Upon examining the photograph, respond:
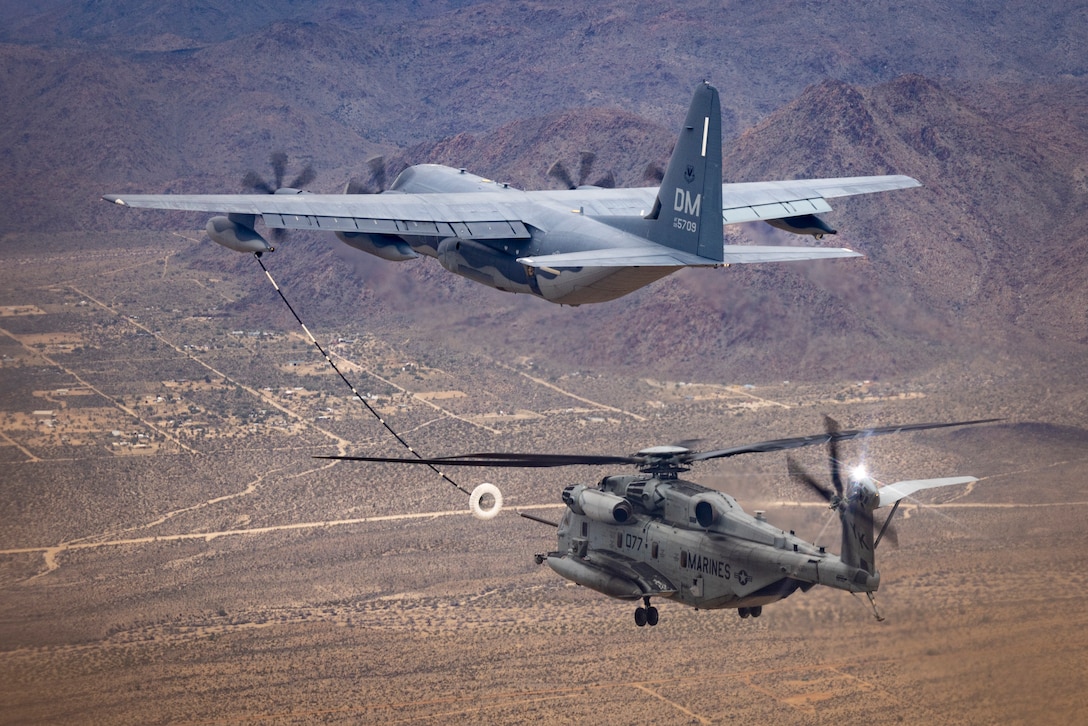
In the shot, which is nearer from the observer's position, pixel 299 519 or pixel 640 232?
pixel 640 232

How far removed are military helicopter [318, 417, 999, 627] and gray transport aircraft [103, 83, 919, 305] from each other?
9.21 meters

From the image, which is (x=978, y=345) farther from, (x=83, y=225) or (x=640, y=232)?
(x=83, y=225)

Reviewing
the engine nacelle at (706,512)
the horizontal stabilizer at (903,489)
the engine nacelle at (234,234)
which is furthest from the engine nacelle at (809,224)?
the horizontal stabilizer at (903,489)

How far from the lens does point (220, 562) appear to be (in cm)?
8850

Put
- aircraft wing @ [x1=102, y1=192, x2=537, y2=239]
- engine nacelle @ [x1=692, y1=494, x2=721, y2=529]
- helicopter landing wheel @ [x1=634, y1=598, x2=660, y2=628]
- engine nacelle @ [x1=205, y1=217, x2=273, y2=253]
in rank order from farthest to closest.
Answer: aircraft wing @ [x1=102, y1=192, x2=537, y2=239] → engine nacelle @ [x1=205, y1=217, x2=273, y2=253] → helicopter landing wheel @ [x1=634, y1=598, x2=660, y2=628] → engine nacelle @ [x1=692, y1=494, x2=721, y2=529]

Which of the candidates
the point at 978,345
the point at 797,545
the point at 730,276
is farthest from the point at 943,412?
the point at 797,545

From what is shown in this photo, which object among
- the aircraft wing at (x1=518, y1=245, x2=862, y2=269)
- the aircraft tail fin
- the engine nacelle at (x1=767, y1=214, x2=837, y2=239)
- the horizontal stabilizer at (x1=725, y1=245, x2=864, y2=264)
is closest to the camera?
the aircraft wing at (x1=518, y1=245, x2=862, y2=269)

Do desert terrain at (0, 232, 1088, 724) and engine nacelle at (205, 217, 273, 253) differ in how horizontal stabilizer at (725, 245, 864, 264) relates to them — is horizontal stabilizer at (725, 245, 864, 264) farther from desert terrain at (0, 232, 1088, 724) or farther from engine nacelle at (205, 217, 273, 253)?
engine nacelle at (205, 217, 273, 253)

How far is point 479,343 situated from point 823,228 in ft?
196

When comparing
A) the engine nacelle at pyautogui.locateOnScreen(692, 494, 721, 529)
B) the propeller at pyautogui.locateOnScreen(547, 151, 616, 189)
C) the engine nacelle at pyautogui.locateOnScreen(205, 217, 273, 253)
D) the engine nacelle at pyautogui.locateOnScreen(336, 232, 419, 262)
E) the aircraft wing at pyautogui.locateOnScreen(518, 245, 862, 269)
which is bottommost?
the engine nacelle at pyautogui.locateOnScreen(692, 494, 721, 529)

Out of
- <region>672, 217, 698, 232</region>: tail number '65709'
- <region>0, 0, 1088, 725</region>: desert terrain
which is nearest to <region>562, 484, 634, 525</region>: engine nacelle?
<region>0, 0, 1088, 725</region>: desert terrain

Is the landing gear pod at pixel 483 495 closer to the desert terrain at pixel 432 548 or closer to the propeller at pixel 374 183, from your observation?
the desert terrain at pixel 432 548

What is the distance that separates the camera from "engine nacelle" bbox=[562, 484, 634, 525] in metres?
46.6

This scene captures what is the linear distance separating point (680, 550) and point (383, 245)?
2287 cm
